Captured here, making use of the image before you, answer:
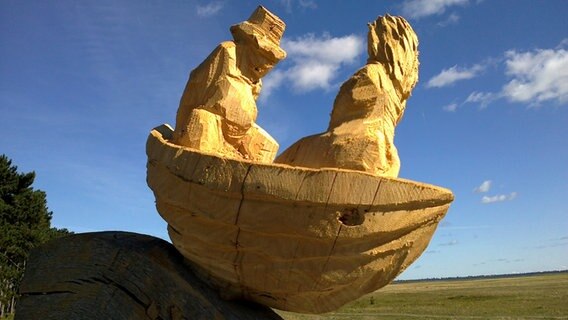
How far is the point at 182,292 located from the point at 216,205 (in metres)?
0.93

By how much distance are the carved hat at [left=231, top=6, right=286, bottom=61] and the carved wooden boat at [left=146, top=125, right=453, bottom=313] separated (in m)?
1.39

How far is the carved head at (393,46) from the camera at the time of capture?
12.5ft

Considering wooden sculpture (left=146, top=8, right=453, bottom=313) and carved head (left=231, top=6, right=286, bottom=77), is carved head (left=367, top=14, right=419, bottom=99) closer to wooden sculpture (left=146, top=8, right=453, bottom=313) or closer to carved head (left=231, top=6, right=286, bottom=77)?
wooden sculpture (left=146, top=8, right=453, bottom=313)

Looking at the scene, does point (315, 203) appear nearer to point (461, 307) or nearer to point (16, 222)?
point (16, 222)

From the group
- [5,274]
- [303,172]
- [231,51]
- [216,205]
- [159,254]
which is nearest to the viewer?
[303,172]

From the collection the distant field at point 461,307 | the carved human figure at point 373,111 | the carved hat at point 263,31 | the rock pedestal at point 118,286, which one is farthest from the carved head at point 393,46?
the distant field at point 461,307

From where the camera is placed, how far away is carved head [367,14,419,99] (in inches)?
149

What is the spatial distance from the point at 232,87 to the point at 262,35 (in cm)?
61

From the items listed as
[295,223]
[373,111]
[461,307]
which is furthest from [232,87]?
[461,307]

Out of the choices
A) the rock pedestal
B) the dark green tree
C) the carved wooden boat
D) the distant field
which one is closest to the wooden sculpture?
the carved wooden boat

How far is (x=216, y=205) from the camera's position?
3.28 m

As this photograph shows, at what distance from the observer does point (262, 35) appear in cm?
447

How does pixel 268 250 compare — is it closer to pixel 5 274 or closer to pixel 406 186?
pixel 406 186

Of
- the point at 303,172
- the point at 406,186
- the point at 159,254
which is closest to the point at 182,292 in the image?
the point at 159,254
